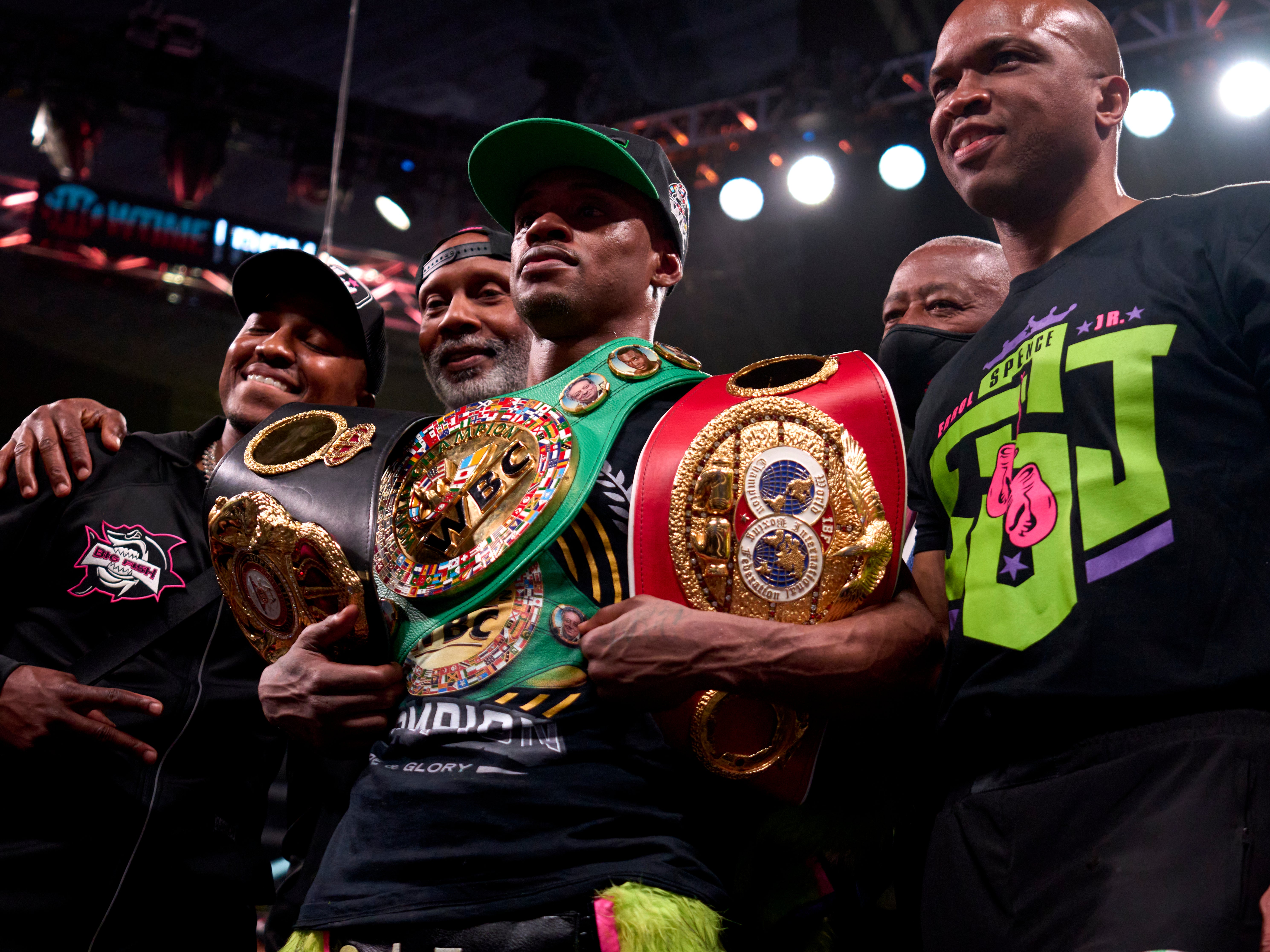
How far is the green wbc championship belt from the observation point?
1.44 m

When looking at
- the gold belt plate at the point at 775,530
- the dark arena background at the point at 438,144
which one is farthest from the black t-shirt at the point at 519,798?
the dark arena background at the point at 438,144

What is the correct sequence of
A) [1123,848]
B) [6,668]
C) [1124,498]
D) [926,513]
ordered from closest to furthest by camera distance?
[1123,848] < [1124,498] < [926,513] < [6,668]

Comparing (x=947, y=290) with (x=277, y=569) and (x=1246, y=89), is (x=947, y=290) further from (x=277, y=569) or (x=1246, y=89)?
(x=1246, y=89)

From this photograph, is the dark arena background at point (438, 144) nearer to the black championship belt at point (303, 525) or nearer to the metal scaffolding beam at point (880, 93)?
the metal scaffolding beam at point (880, 93)

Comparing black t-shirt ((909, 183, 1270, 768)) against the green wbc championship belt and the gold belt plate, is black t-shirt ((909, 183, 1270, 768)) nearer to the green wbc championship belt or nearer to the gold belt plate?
the gold belt plate

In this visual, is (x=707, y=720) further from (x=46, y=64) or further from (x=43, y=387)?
(x=43, y=387)

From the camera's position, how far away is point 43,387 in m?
8.59

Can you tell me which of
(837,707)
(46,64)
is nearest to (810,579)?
(837,707)

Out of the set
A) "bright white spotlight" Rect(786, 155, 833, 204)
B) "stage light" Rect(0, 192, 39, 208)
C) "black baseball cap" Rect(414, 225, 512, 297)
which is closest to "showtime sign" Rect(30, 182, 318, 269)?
"stage light" Rect(0, 192, 39, 208)

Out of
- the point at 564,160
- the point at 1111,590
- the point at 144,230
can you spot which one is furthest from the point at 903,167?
the point at 144,230

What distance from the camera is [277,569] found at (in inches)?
60.2

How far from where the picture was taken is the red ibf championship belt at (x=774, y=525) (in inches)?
50.8

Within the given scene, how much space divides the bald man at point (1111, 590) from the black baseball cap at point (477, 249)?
1498 millimetres

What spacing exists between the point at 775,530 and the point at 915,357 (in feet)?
3.70
